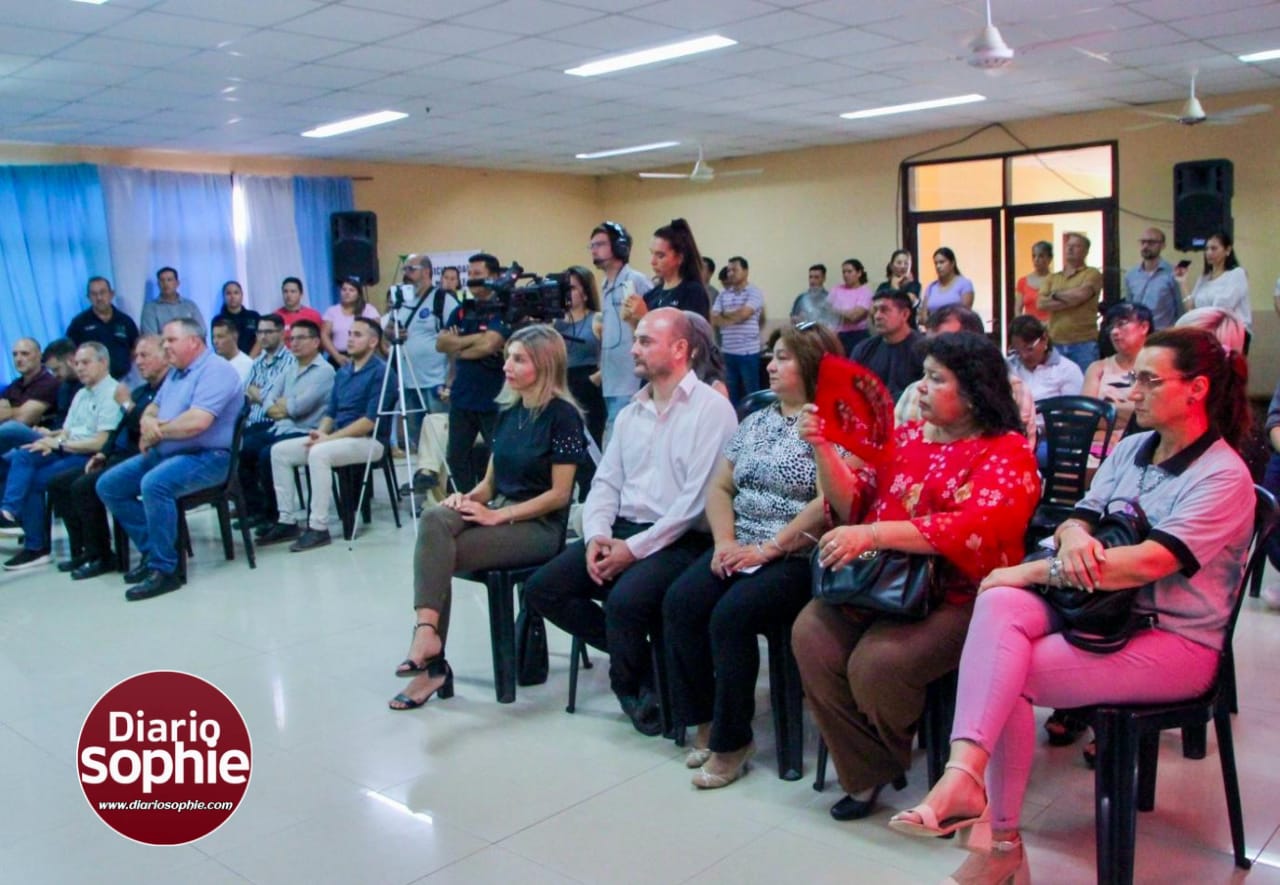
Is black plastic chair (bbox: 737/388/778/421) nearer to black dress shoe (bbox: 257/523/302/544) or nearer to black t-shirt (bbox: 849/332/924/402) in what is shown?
black t-shirt (bbox: 849/332/924/402)

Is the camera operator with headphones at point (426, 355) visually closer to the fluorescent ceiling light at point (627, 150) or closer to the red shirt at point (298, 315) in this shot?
the red shirt at point (298, 315)

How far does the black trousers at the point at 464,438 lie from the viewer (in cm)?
578

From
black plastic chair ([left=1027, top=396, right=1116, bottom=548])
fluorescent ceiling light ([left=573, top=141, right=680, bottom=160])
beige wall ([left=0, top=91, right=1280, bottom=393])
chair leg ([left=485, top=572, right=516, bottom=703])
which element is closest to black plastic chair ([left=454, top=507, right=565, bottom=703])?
chair leg ([left=485, top=572, right=516, bottom=703])

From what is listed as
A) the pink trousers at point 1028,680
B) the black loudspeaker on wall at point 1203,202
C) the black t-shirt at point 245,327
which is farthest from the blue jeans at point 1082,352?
the black t-shirt at point 245,327

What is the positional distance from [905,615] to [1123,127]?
8.00 m

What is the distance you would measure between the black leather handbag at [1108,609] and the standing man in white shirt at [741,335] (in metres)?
7.15

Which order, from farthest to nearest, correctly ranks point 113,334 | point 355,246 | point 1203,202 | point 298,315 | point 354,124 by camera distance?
point 355,246 → point 298,315 → point 354,124 → point 113,334 → point 1203,202

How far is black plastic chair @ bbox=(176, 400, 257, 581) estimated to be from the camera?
4952 millimetres

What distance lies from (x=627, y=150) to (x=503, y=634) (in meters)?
7.86

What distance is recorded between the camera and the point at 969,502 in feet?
7.52

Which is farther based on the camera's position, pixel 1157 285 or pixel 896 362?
pixel 1157 285

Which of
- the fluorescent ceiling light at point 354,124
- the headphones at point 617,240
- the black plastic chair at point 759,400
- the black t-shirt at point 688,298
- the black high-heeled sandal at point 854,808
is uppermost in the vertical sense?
the fluorescent ceiling light at point 354,124

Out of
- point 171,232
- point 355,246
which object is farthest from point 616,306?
point 171,232

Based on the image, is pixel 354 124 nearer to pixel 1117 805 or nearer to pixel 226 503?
pixel 226 503
